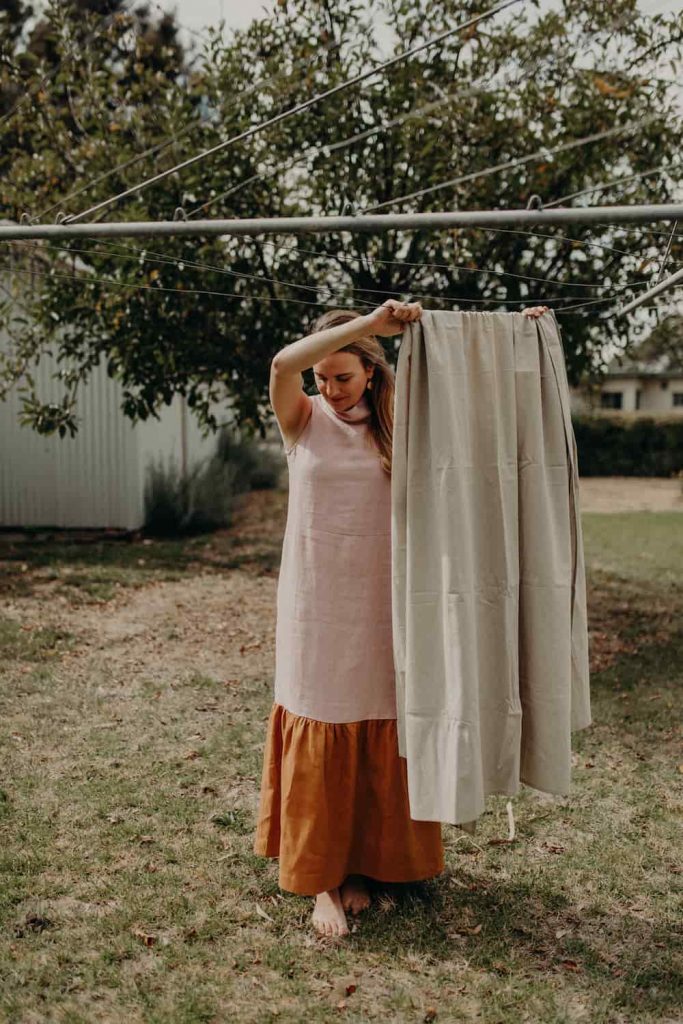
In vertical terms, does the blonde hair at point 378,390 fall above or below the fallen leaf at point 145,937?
above

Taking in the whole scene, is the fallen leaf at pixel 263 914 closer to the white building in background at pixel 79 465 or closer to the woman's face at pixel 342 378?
the woman's face at pixel 342 378

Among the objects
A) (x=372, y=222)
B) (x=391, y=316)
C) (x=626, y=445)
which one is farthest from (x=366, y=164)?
(x=626, y=445)

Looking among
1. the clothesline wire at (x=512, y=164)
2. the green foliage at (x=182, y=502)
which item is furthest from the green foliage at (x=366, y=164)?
the green foliage at (x=182, y=502)

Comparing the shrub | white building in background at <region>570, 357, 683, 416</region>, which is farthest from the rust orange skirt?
white building in background at <region>570, 357, 683, 416</region>

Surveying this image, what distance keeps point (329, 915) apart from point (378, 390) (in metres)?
1.71

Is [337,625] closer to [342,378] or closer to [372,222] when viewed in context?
[342,378]

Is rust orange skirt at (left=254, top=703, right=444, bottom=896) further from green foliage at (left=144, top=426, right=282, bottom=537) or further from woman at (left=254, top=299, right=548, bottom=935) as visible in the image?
green foliage at (left=144, top=426, right=282, bottom=537)

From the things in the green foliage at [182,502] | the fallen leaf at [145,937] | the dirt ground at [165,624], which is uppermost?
the green foliage at [182,502]

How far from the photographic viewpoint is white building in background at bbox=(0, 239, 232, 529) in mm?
11453

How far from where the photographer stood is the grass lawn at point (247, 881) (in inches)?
101

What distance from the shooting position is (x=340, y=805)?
2834 millimetres

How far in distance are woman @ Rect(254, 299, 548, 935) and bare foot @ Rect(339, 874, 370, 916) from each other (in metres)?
0.11

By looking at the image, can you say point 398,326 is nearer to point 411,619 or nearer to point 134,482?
point 411,619

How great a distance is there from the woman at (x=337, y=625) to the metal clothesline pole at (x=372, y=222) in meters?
0.55
